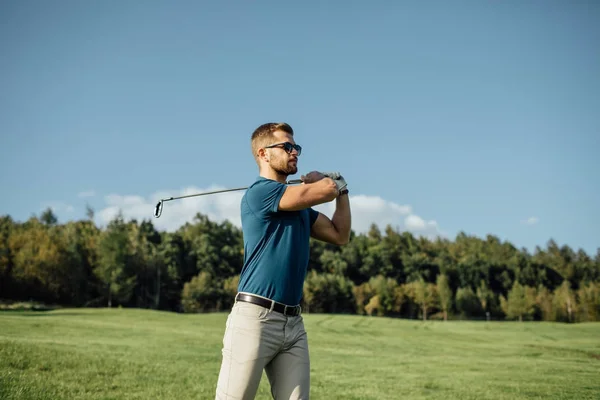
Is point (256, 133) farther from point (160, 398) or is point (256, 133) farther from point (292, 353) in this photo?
point (160, 398)

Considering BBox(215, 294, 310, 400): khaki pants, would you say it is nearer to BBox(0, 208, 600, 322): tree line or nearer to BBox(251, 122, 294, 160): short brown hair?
BBox(251, 122, 294, 160): short brown hair

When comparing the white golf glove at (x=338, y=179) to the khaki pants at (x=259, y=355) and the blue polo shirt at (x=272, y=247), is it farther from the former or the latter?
the khaki pants at (x=259, y=355)

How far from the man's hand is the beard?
12cm

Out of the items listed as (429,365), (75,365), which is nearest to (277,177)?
(75,365)

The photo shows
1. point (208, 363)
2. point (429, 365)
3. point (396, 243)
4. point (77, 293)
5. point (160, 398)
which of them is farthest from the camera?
point (396, 243)

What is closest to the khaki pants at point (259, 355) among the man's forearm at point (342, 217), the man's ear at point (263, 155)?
the man's forearm at point (342, 217)

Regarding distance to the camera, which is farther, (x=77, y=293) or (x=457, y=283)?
(x=457, y=283)

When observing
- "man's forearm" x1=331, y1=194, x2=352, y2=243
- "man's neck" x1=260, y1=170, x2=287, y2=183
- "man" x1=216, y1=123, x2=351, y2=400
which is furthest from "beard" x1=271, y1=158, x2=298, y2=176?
"man's forearm" x1=331, y1=194, x2=352, y2=243

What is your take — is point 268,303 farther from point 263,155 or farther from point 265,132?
point 265,132

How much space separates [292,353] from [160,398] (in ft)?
20.3

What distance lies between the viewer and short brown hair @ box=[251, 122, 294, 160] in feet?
15.7

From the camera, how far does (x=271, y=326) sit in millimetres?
4191

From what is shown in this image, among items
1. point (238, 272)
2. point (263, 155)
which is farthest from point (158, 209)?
point (238, 272)

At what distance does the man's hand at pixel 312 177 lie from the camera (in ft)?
15.5
